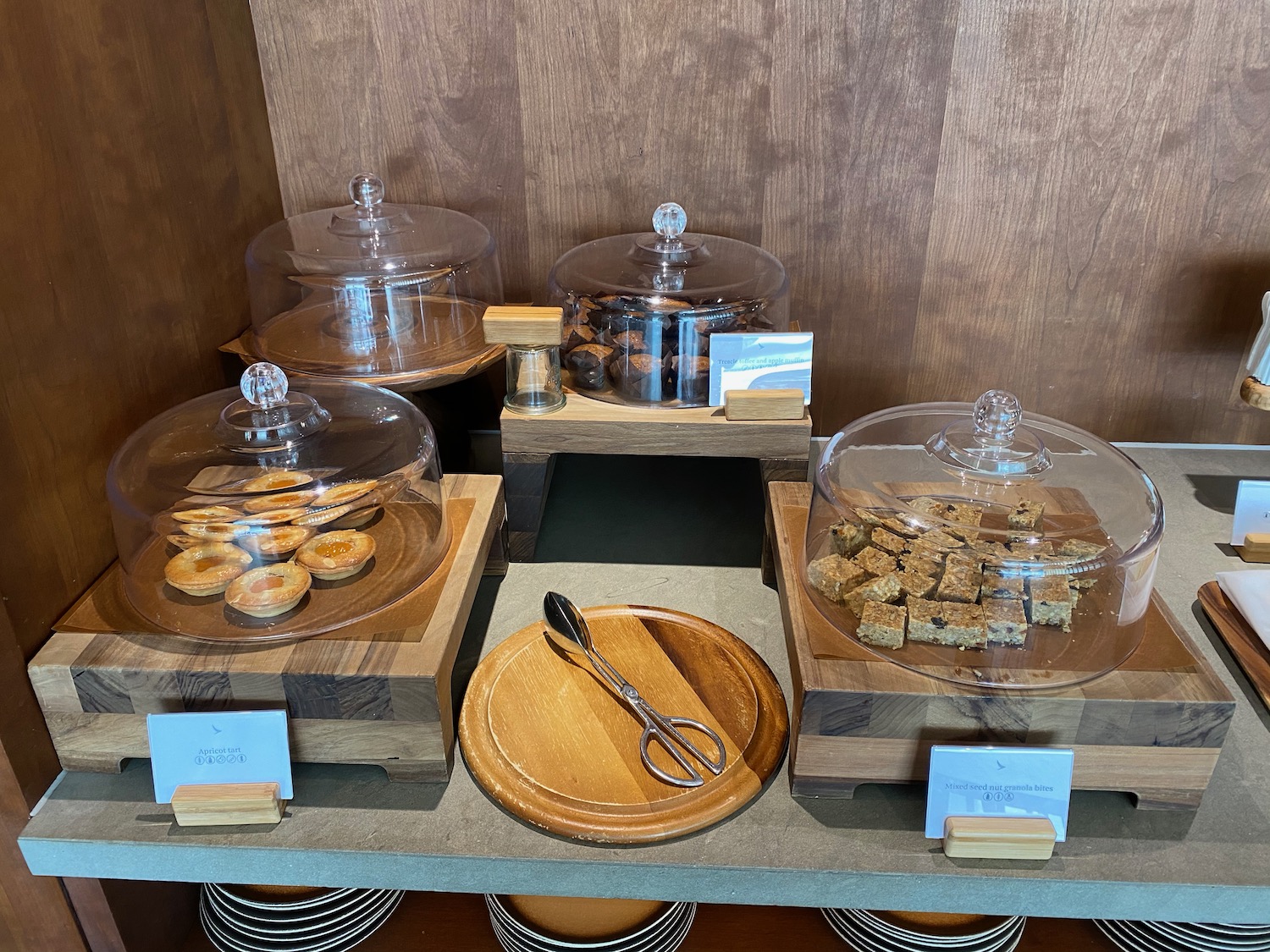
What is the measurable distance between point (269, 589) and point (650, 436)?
1.51ft

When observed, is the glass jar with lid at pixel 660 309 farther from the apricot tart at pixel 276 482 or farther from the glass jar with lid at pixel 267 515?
the apricot tart at pixel 276 482

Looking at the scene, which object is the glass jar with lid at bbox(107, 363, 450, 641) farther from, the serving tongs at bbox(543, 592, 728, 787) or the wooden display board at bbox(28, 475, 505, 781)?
the serving tongs at bbox(543, 592, 728, 787)

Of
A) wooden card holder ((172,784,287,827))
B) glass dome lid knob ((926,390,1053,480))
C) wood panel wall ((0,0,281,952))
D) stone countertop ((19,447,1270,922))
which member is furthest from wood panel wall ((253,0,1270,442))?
wooden card holder ((172,784,287,827))

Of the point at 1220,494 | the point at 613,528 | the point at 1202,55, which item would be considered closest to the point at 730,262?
the point at 613,528

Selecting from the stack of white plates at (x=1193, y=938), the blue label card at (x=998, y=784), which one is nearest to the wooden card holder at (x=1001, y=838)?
the blue label card at (x=998, y=784)

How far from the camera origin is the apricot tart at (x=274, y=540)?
0.92 meters

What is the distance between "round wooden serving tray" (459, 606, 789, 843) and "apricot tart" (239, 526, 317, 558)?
24 centimetres

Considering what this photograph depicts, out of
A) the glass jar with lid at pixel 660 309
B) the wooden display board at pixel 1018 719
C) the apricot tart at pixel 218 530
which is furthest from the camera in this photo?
the glass jar with lid at pixel 660 309

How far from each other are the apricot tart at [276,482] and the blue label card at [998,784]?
66 centimetres

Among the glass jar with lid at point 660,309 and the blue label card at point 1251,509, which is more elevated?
the glass jar with lid at point 660,309

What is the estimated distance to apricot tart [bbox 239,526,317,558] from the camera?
36.1 inches

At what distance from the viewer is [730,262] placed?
1.23 m

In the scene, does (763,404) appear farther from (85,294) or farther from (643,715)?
(85,294)

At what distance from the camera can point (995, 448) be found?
3.17 feet
